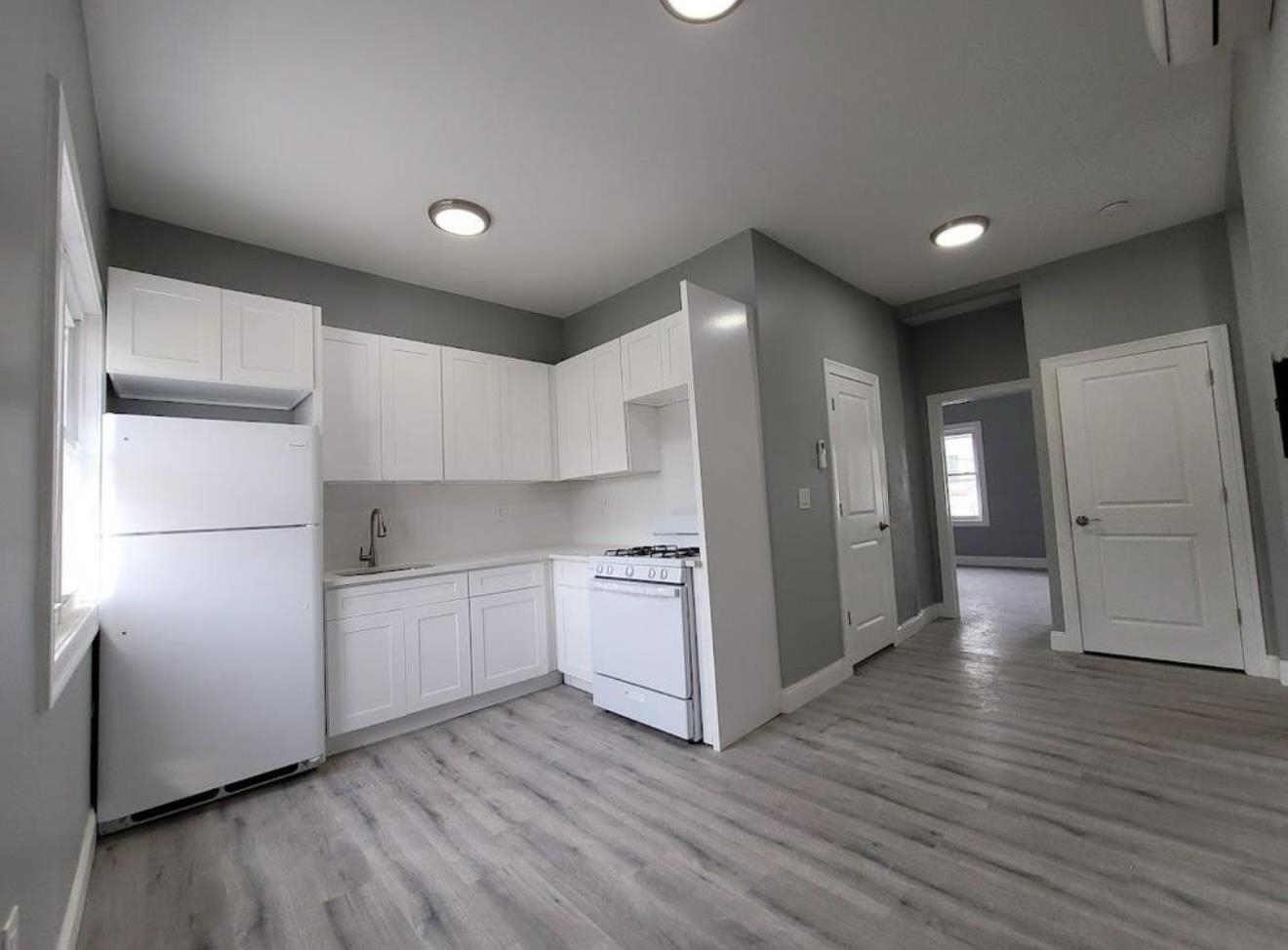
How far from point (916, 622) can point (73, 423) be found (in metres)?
5.23

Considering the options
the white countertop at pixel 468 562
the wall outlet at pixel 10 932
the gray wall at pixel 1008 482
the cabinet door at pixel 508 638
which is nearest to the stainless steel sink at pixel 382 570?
the white countertop at pixel 468 562

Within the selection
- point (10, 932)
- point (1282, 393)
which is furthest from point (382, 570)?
point (1282, 393)

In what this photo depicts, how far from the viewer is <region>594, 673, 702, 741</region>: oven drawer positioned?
272 centimetres

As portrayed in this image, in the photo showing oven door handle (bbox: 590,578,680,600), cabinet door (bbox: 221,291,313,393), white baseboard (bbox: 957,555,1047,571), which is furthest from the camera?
white baseboard (bbox: 957,555,1047,571)

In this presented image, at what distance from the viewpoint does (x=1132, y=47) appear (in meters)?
2.01

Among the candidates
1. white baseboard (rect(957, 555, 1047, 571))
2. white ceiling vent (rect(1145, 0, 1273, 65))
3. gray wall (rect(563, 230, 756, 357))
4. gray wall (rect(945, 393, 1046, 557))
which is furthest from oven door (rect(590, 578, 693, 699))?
white baseboard (rect(957, 555, 1047, 571))

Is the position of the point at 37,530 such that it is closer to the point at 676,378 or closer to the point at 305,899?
the point at 305,899

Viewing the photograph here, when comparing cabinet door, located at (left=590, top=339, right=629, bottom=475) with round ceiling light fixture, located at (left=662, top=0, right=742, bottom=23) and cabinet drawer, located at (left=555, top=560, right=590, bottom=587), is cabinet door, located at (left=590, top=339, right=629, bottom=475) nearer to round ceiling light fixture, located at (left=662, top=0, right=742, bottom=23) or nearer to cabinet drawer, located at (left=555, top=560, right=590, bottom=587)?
cabinet drawer, located at (left=555, top=560, right=590, bottom=587)

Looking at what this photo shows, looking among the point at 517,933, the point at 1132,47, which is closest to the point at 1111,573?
the point at 1132,47

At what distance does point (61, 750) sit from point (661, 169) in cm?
302

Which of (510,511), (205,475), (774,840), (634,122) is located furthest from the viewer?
(510,511)

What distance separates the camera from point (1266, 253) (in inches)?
76.6

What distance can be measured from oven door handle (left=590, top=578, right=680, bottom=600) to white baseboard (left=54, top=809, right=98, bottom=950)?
7.06ft

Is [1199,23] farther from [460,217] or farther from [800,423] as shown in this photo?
[460,217]
